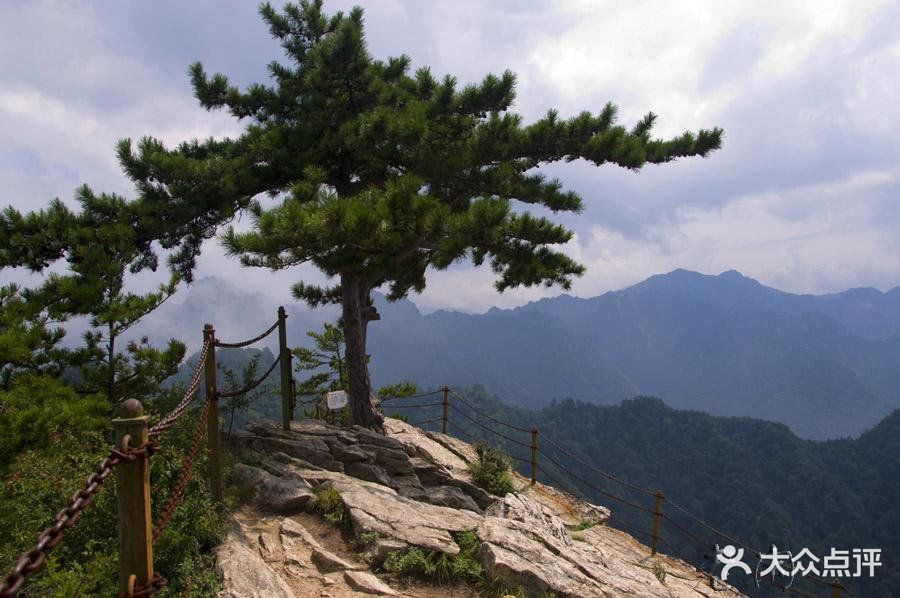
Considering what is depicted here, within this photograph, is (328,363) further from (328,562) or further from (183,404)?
(183,404)

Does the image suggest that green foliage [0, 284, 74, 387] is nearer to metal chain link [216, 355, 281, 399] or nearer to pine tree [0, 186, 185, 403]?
pine tree [0, 186, 185, 403]

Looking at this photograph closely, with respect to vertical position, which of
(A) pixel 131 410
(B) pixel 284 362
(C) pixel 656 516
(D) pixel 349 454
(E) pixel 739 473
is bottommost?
(E) pixel 739 473

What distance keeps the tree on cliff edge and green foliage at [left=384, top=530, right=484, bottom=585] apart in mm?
3790

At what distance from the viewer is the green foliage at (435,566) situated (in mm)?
5055

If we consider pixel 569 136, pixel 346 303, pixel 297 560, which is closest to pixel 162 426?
pixel 297 560

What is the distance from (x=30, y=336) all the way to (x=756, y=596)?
80861 mm

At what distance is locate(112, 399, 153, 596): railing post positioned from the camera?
2463mm

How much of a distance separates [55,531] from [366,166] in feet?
30.1

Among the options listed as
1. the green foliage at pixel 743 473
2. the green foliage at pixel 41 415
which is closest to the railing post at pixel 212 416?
the green foliage at pixel 41 415

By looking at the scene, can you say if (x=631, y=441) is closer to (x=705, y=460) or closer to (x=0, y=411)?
(x=705, y=460)

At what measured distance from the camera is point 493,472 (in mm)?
Result: 9984

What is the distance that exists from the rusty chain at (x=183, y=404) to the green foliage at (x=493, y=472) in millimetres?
6023

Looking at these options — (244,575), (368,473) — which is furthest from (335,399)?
(244,575)

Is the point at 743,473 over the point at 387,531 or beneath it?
beneath
